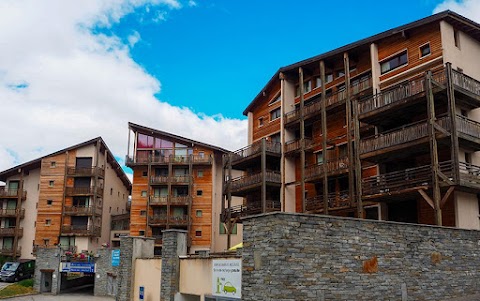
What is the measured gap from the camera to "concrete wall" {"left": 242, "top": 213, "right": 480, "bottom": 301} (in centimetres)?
1535

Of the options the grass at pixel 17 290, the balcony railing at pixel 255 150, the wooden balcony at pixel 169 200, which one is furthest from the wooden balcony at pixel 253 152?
the grass at pixel 17 290

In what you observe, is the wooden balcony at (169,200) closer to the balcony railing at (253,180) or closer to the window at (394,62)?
the balcony railing at (253,180)

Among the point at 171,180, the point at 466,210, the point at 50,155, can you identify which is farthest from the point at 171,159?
the point at 466,210

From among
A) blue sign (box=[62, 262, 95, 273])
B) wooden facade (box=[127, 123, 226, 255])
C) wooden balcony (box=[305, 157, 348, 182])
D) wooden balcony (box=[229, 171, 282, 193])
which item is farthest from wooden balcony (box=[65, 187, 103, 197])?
wooden balcony (box=[305, 157, 348, 182])

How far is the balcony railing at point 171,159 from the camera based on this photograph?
191 ft

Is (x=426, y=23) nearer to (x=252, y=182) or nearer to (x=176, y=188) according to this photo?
(x=252, y=182)

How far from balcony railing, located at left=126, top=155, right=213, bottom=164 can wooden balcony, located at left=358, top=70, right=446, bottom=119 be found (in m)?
30.5

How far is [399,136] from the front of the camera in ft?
89.0

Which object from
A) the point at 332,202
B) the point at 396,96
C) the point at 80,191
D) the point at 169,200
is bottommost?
the point at 332,202

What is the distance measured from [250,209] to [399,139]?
17118 millimetres

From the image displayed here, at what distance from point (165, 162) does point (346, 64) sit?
101 ft

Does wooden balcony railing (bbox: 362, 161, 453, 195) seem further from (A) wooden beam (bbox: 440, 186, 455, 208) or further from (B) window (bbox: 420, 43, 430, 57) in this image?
(B) window (bbox: 420, 43, 430, 57)

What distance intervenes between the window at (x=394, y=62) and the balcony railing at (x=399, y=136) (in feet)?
16.2

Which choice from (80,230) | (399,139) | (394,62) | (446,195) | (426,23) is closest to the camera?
(446,195)
